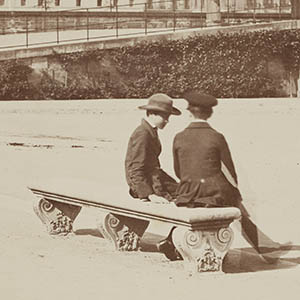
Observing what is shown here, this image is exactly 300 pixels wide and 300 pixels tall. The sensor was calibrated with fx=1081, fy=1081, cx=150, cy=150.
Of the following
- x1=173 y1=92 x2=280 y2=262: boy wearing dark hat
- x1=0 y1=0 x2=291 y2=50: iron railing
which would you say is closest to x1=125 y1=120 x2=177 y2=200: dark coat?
x1=173 y1=92 x2=280 y2=262: boy wearing dark hat

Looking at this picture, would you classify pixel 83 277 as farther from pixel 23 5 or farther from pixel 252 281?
pixel 23 5

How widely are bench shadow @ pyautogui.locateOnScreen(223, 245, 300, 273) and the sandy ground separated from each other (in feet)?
0.04

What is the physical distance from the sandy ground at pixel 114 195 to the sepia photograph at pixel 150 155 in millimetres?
30

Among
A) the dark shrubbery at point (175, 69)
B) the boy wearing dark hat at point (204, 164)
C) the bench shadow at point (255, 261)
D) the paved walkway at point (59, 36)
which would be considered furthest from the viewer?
the paved walkway at point (59, 36)

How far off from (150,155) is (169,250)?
33.3 inches

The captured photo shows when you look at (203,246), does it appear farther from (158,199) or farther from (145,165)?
(145,165)

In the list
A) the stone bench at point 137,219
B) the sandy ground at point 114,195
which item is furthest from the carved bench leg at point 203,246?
the sandy ground at point 114,195

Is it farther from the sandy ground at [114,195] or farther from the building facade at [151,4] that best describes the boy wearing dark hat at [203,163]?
the building facade at [151,4]

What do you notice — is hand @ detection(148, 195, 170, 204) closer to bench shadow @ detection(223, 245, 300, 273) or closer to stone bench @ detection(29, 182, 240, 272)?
stone bench @ detection(29, 182, 240, 272)

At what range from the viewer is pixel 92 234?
10969mm

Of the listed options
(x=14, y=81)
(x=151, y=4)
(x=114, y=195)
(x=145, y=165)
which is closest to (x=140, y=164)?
(x=145, y=165)

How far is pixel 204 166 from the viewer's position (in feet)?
28.7

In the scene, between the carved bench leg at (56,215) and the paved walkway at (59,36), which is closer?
the carved bench leg at (56,215)

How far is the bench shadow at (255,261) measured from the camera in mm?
9117
